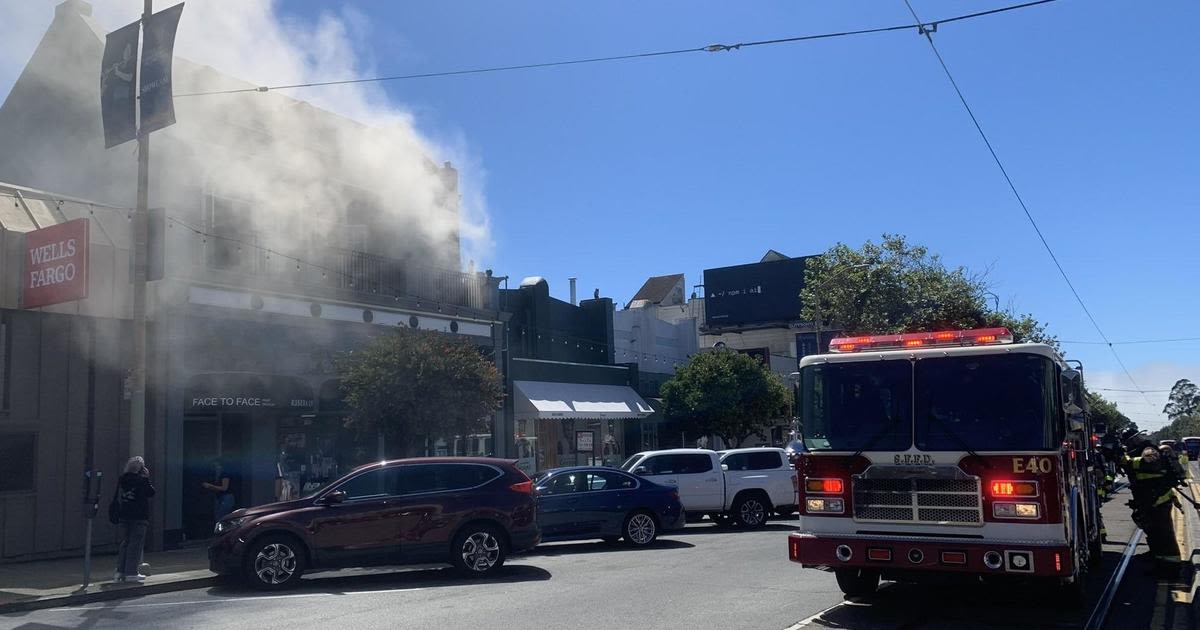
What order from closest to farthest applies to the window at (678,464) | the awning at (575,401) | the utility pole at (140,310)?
1. the utility pole at (140,310)
2. the window at (678,464)
3. the awning at (575,401)

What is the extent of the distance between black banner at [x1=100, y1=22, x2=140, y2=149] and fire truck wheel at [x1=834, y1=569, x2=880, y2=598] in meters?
11.0

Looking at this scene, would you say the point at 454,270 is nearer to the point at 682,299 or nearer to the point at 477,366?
the point at 477,366

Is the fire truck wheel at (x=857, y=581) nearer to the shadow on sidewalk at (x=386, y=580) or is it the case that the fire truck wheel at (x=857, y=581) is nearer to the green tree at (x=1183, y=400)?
the shadow on sidewalk at (x=386, y=580)

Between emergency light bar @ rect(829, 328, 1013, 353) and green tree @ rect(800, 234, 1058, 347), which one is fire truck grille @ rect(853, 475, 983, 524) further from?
green tree @ rect(800, 234, 1058, 347)

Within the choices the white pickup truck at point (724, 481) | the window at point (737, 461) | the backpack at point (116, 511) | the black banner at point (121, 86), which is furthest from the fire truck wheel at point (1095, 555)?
the black banner at point (121, 86)

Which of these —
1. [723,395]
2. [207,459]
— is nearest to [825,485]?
[207,459]

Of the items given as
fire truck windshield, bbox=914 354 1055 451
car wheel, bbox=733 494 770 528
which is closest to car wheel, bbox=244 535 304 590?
fire truck windshield, bbox=914 354 1055 451

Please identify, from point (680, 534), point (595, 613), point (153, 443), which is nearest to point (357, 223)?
point (153, 443)

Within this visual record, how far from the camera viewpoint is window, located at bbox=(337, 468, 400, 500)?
11711mm

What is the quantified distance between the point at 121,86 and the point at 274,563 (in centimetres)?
727

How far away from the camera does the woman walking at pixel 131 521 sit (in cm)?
1171

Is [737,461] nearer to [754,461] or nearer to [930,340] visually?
[754,461]

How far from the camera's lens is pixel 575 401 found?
27.1 meters

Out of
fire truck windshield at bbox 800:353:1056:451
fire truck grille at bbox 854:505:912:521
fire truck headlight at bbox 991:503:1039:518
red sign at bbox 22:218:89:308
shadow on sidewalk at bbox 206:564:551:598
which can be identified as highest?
A: red sign at bbox 22:218:89:308
